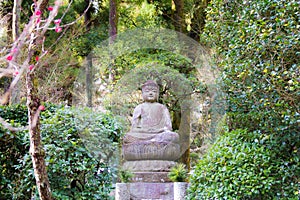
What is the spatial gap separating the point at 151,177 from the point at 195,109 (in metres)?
4.25

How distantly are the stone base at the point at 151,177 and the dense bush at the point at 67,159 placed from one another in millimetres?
431

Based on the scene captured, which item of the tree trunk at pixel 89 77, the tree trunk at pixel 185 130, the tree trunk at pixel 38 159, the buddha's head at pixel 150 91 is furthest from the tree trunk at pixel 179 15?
the tree trunk at pixel 38 159

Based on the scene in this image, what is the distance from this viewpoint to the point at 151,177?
22.5ft

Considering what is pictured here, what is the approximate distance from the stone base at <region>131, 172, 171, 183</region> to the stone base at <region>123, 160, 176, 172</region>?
183mm

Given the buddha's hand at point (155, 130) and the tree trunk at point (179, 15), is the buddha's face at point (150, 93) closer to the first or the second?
the buddha's hand at point (155, 130)

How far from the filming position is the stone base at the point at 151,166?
708 centimetres

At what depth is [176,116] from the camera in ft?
35.8

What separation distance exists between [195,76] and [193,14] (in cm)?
231

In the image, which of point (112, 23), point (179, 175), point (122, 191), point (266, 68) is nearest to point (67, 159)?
point (122, 191)

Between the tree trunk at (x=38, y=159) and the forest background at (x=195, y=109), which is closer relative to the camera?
the tree trunk at (x=38, y=159)

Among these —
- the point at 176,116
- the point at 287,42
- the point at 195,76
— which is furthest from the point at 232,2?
the point at 176,116

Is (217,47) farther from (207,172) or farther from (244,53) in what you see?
(207,172)

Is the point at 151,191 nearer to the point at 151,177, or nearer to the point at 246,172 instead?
the point at 151,177

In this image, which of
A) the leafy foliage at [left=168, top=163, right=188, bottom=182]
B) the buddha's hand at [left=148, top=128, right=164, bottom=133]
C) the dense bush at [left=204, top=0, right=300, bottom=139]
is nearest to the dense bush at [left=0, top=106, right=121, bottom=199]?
the buddha's hand at [left=148, top=128, right=164, bottom=133]
